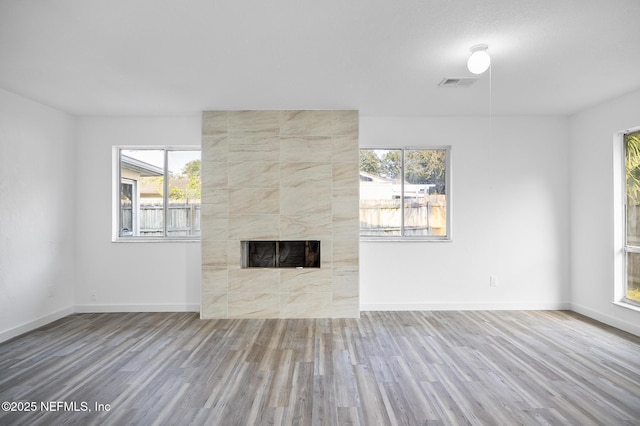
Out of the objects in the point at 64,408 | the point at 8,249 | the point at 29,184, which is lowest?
the point at 64,408

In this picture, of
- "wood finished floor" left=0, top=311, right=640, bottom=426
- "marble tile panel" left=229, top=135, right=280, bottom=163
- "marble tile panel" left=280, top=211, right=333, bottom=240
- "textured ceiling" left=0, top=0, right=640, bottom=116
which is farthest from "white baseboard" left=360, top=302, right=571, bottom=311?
"textured ceiling" left=0, top=0, right=640, bottom=116

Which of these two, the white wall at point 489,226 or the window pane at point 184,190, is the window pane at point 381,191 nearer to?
the white wall at point 489,226

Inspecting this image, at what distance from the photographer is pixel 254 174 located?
4.79 m

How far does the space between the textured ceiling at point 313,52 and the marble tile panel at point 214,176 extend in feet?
2.47

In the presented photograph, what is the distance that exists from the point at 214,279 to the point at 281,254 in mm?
923

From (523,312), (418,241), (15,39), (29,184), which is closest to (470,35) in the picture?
(418,241)

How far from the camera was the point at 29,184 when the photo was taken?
14.0 feet

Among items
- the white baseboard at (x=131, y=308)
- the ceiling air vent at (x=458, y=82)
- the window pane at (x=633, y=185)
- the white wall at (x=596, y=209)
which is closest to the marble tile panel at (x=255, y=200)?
the white baseboard at (x=131, y=308)

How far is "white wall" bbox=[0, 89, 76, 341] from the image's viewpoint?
13.0 feet

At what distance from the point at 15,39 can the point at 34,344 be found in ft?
9.53

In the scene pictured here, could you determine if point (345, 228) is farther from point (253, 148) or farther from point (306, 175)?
point (253, 148)

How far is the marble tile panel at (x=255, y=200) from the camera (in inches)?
188

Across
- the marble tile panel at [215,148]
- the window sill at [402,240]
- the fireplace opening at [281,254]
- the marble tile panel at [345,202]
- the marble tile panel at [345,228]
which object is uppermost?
the marble tile panel at [215,148]

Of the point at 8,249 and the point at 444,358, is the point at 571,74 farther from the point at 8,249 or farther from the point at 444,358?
the point at 8,249
